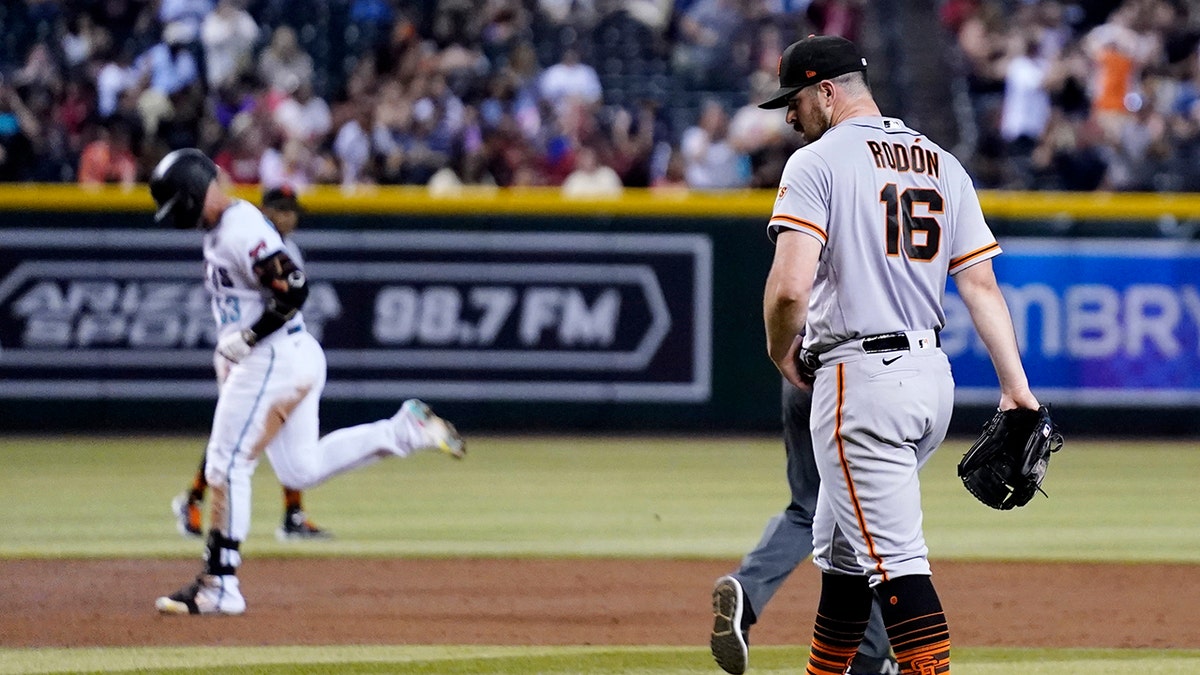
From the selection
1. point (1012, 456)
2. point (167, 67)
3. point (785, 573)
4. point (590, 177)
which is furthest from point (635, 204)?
point (1012, 456)

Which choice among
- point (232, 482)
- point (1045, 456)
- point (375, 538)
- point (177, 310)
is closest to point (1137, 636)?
point (1045, 456)

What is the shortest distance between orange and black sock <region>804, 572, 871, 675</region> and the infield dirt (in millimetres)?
2017

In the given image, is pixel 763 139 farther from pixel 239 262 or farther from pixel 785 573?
pixel 785 573

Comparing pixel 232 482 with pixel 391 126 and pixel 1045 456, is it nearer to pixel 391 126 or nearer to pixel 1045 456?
pixel 1045 456

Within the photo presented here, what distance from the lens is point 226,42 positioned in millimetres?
16797

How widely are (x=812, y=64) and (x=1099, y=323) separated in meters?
10.8

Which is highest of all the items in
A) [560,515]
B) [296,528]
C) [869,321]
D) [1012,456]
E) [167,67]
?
[167,67]

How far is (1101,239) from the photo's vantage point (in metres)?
14.8

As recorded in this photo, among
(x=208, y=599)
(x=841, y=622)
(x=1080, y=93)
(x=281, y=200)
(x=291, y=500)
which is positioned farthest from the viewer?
(x=1080, y=93)

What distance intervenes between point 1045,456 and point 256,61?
44.1 ft

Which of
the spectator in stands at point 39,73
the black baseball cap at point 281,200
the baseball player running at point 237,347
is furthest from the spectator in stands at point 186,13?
the baseball player running at point 237,347

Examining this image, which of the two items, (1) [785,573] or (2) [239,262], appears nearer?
(1) [785,573]

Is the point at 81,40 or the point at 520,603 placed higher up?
the point at 81,40

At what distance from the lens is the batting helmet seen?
7258 mm
